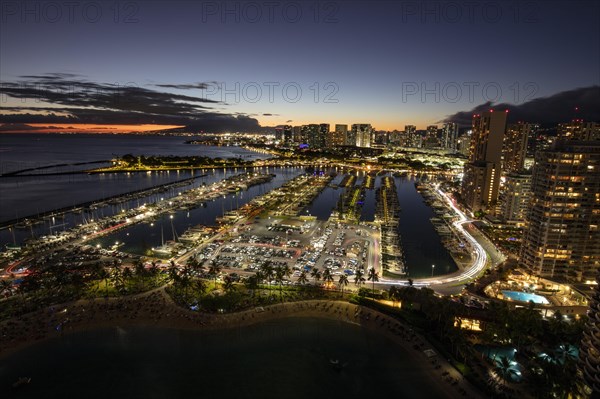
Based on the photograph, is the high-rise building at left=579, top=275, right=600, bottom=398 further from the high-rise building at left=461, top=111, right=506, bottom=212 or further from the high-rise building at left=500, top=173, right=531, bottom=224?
the high-rise building at left=461, top=111, right=506, bottom=212

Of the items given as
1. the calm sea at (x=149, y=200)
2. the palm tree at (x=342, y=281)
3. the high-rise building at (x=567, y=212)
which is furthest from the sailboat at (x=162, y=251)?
the high-rise building at (x=567, y=212)

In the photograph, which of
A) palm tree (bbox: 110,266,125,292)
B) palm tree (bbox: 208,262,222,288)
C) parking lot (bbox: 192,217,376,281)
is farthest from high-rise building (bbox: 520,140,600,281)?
palm tree (bbox: 110,266,125,292)

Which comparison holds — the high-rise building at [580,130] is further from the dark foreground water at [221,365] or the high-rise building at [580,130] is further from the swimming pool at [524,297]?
the dark foreground water at [221,365]

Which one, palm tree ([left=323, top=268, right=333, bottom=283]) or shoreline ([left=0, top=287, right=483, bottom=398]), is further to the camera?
palm tree ([left=323, top=268, right=333, bottom=283])

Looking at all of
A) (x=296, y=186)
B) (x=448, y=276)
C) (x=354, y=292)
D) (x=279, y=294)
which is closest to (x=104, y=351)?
(x=279, y=294)

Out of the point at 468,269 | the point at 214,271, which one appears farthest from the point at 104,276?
the point at 468,269

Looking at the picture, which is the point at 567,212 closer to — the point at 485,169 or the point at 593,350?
the point at 593,350
